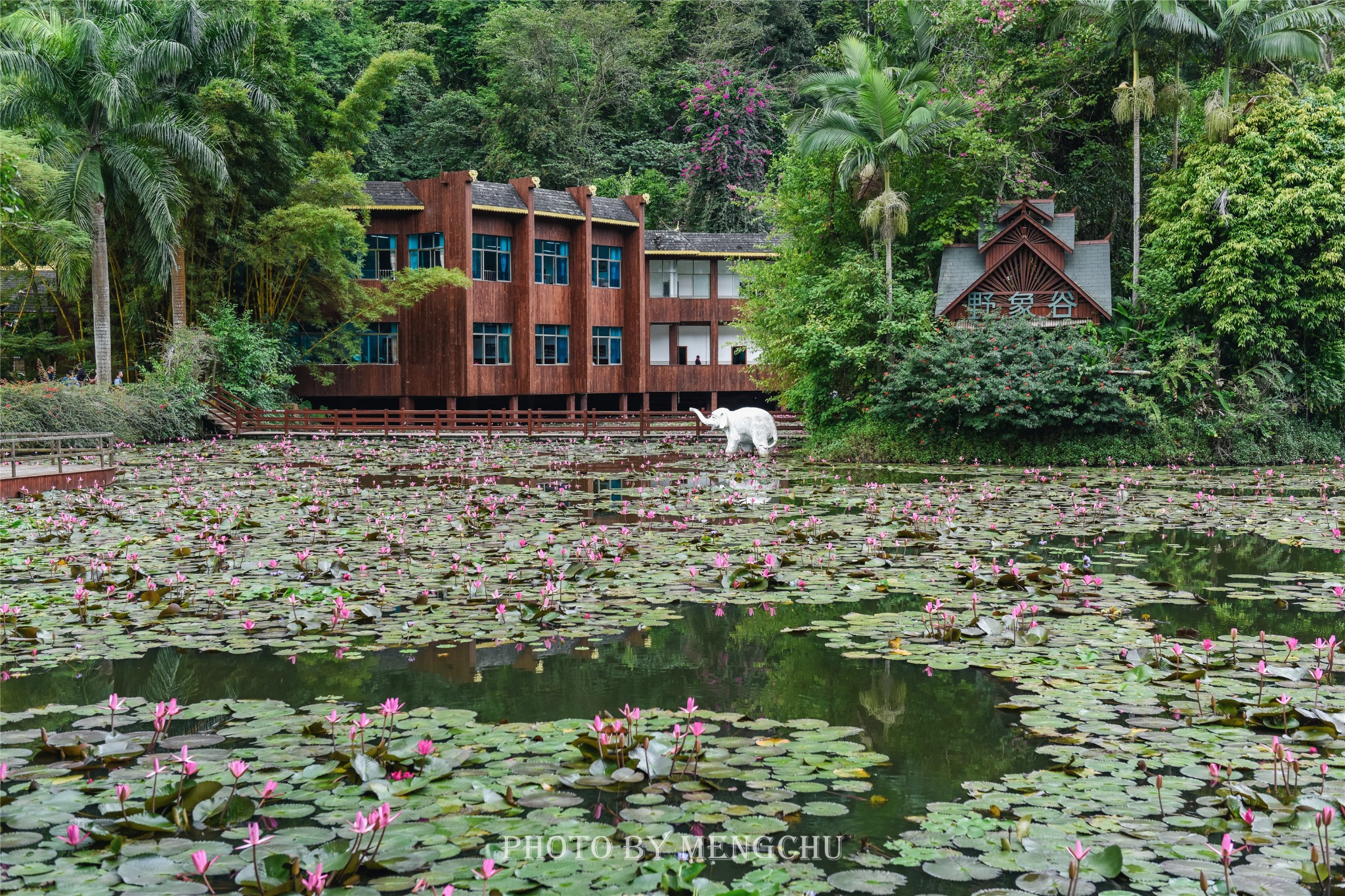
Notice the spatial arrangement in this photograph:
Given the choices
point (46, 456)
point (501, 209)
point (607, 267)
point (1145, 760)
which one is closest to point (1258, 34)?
point (501, 209)

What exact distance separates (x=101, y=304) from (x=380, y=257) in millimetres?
9608

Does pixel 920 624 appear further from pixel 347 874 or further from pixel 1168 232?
pixel 1168 232

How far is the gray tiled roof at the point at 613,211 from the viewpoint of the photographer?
132ft

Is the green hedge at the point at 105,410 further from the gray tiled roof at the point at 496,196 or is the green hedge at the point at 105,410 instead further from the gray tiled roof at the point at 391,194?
the gray tiled roof at the point at 496,196

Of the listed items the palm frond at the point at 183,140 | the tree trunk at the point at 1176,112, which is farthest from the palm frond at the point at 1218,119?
the palm frond at the point at 183,140

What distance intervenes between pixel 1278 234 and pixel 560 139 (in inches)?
1273

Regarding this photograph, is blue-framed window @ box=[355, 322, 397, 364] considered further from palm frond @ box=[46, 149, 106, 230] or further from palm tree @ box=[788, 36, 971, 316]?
palm tree @ box=[788, 36, 971, 316]

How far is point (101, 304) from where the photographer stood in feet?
99.2

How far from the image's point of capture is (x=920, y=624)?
26.8 ft

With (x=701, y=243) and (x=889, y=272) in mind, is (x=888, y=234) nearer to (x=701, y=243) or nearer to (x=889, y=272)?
(x=889, y=272)

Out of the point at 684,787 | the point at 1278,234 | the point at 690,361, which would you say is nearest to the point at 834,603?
the point at 684,787

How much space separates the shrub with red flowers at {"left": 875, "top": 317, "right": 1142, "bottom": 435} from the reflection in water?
17.0 meters

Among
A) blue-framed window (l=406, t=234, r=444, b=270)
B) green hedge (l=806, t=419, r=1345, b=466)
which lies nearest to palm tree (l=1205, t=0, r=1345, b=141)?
green hedge (l=806, t=419, r=1345, b=466)

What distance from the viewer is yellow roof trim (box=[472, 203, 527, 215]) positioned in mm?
36375
